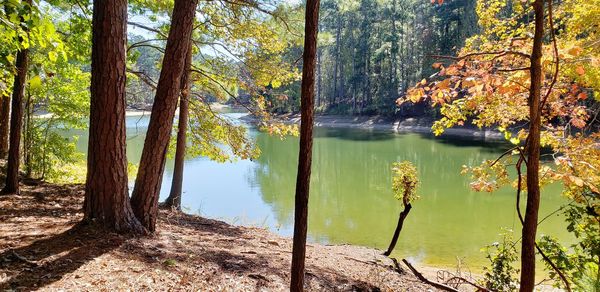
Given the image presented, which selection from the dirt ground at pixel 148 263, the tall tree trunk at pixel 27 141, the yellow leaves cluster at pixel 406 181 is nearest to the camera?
the dirt ground at pixel 148 263

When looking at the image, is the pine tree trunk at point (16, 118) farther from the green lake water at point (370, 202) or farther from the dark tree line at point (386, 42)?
the dark tree line at point (386, 42)

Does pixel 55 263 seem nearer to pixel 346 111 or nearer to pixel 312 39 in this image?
pixel 312 39

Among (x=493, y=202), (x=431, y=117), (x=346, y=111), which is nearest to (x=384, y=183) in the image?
(x=493, y=202)

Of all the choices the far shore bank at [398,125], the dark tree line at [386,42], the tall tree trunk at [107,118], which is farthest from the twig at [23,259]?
the dark tree line at [386,42]

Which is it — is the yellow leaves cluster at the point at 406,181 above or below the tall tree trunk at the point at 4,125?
below

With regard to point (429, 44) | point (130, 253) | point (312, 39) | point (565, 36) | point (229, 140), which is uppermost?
point (429, 44)

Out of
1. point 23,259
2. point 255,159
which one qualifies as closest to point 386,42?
point 255,159

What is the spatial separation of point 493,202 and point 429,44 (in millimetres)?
27806

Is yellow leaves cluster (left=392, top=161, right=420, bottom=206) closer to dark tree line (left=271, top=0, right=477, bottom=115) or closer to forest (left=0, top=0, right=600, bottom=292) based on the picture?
forest (left=0, top=0, right=600, bottom=292)

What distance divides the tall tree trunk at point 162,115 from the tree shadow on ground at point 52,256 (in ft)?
1.62

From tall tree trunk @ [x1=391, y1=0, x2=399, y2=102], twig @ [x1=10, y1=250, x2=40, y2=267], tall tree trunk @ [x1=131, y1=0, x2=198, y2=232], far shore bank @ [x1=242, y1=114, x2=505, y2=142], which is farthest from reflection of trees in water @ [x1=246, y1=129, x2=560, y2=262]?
tall tree trunk @ [x1=391, y1=0, x2=399, y2=102]

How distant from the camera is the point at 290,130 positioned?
689cm

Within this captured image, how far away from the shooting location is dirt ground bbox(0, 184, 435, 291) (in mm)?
2672

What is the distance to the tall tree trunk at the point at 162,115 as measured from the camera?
3.77 metres
